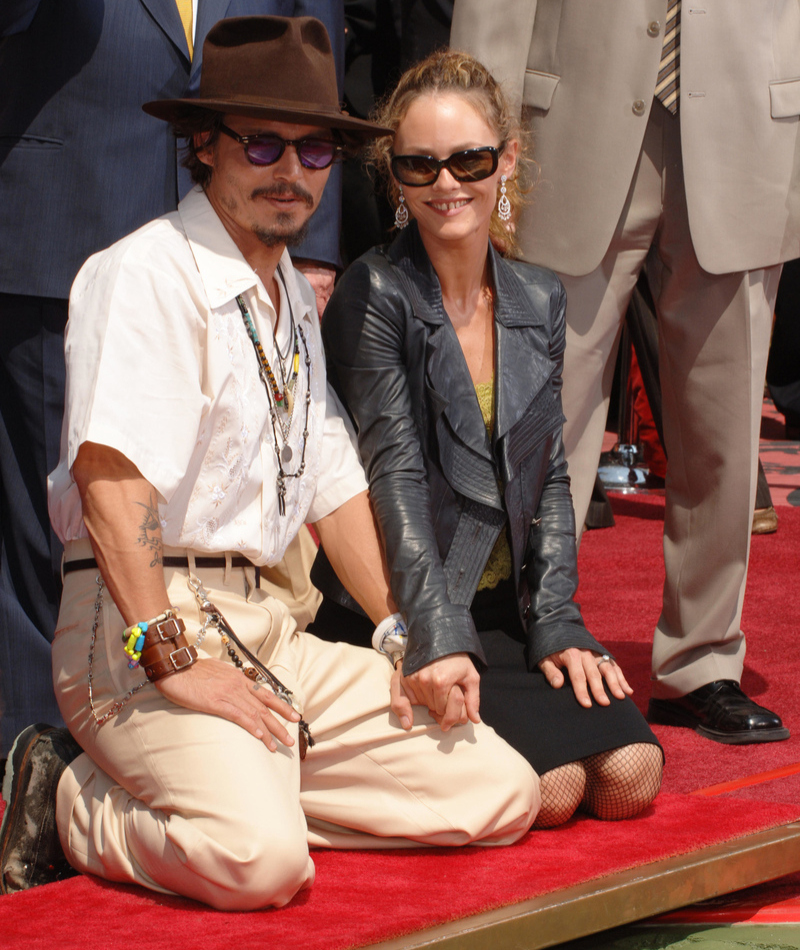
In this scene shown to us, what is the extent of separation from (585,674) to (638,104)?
118cm

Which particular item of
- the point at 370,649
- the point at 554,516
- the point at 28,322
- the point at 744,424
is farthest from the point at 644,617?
the point at 28,322

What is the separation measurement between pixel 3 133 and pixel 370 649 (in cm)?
122

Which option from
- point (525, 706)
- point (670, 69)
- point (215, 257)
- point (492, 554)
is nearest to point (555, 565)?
point (492, 554)

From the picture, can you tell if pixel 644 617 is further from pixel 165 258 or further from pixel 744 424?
pixel 165 258

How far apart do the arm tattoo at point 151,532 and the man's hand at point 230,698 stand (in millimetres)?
173

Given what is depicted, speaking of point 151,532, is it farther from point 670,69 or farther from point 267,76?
point 670,69

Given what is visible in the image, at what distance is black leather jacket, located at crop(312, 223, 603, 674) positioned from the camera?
230cm

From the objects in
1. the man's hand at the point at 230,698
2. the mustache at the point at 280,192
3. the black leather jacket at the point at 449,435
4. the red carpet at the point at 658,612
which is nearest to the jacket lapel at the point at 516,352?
the black leather jacket at the point at 449,435

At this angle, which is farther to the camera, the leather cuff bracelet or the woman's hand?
the woman's hand

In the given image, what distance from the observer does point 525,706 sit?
2260 millimetres

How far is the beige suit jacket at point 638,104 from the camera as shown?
2594 mm

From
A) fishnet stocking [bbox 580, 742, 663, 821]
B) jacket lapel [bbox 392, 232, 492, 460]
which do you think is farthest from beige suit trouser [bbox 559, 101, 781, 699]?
fishnet stocking [bbox 580, 742, 663, 821]

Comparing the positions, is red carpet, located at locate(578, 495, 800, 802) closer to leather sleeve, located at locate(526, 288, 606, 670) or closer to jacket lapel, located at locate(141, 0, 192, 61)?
leather sleeve, located at locate(526, 288, 606, 670)

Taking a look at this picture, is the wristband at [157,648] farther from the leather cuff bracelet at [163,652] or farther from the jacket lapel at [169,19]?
the jacket lapel at [169,19]
